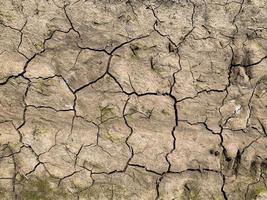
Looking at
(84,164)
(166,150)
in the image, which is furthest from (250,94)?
(84,164)

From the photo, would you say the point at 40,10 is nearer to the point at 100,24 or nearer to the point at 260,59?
the point at 100,24

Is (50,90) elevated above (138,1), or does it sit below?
below

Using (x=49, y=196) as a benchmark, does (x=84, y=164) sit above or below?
above

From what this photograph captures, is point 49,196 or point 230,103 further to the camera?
point 230,103

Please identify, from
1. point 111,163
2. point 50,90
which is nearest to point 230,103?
point 111,163

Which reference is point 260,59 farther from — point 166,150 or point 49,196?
point 49,196

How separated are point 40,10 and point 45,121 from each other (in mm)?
1008

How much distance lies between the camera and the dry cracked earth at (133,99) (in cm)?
475

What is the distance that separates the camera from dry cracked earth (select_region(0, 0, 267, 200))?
4.75 m

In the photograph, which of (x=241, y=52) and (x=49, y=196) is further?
(x=241, y=52)

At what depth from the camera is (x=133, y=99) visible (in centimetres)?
491

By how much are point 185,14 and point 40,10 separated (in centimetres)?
133

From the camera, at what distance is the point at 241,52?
5020 millimetres

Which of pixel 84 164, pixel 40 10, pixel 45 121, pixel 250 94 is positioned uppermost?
pixel 40 10
